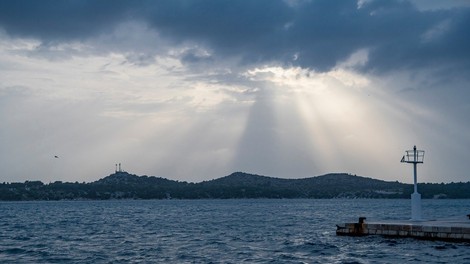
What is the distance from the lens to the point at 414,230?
1719 inches

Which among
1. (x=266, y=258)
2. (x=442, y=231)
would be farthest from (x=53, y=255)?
(x=442, y=231)

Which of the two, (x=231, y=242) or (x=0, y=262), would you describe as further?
(x=231, y=242)

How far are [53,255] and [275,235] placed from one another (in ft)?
70.6

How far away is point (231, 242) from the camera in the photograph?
1948 inches

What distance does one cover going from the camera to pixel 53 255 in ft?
137

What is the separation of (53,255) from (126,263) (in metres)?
7.98

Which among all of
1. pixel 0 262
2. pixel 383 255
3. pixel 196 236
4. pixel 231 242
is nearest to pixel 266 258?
pixel 383 255

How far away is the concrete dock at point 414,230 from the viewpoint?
40750 mm

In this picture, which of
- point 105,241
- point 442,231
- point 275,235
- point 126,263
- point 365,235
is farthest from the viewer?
point 275,235

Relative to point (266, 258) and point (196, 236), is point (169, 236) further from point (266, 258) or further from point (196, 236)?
point (266, 258)

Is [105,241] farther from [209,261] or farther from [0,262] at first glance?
[209,261]

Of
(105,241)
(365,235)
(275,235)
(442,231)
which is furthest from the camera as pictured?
(275,235)

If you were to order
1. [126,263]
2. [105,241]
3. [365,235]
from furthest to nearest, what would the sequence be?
[105,241] → [365,235] → [126,263]

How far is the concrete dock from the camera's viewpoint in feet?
134
